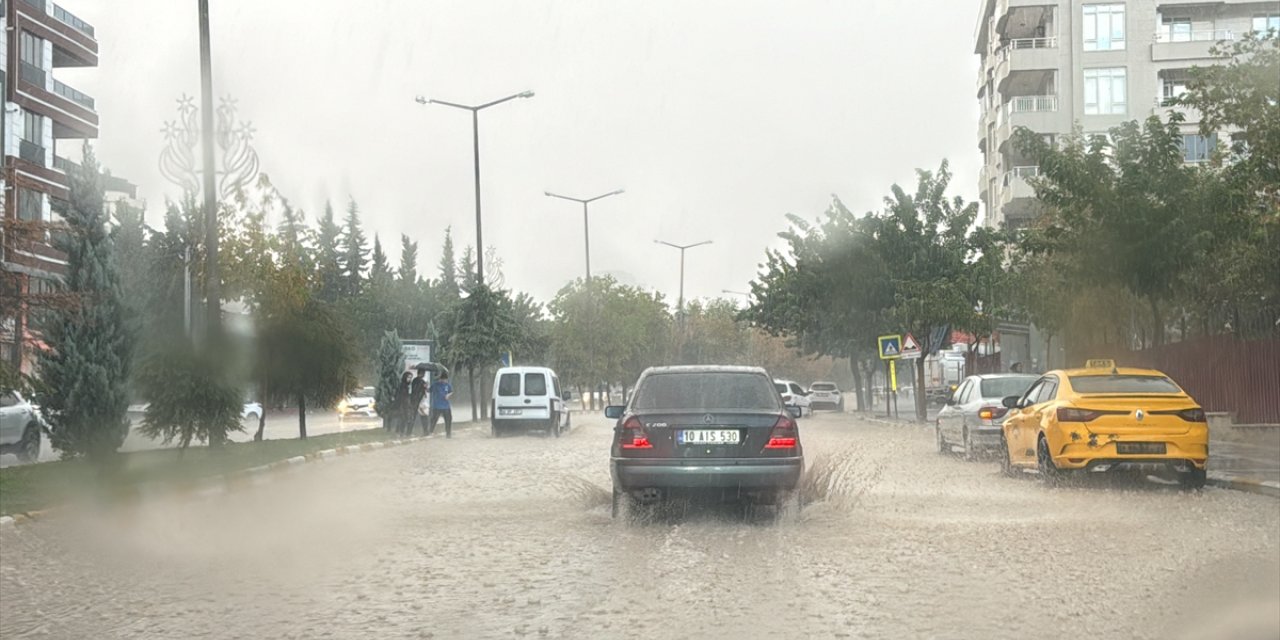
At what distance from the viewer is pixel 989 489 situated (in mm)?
16844

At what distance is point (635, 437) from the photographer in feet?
41.6

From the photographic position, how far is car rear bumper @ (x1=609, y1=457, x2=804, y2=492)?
1247cm

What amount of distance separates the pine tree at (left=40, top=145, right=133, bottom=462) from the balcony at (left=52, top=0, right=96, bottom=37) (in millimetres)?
36844

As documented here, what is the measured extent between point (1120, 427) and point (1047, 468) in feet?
3.80

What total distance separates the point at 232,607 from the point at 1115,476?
43.0 ft

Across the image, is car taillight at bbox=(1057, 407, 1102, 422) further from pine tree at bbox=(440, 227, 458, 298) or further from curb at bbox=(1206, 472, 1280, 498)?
pine tree at bbox=(440, 227, 458, 298)

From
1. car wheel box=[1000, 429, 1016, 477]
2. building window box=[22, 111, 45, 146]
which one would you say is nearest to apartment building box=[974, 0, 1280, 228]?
building window box=[22, 111, 45, 146]

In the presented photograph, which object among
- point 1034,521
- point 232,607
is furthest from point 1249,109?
point 232,607

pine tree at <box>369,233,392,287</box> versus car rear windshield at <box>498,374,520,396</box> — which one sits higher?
pine tree at <box>369,233,392,287</box>

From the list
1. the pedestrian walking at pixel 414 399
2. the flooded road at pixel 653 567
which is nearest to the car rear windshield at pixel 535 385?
the pedestrian walking at pixel 414 399

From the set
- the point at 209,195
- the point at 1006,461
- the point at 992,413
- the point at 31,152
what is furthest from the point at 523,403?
the point at 31,152

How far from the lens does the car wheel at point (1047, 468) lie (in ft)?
54.6

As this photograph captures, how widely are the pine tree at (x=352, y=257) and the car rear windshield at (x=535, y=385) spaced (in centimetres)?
9564

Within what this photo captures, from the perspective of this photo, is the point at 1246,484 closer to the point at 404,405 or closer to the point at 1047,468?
the point at 1047,468
